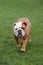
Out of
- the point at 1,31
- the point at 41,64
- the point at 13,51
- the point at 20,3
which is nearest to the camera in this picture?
the point at 41,64

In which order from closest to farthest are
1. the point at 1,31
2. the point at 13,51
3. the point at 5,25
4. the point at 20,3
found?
1. the point at 13,51
2. the point at 1,31
3. the point at 5,25
4. the point at 20,3

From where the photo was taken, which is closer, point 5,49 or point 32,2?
point 5,49

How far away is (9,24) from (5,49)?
3.64 meters

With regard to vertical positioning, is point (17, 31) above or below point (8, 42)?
above

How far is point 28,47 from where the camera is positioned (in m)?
7.31

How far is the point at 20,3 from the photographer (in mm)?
21297

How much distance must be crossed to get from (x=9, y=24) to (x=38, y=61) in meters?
4.60

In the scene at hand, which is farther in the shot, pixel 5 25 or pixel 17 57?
pixel 5 25

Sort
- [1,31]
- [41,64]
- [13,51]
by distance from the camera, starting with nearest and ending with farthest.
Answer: [41,64]
[13,51]
[1,31]

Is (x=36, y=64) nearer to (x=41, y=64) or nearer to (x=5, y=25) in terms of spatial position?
(x=41, y=64)

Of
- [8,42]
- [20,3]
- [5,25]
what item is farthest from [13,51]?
[20,3]

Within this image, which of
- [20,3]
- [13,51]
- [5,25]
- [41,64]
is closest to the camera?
[41,64]

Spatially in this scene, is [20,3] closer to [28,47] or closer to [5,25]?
[5,25]

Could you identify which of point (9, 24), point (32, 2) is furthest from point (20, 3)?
point (9, 24)
